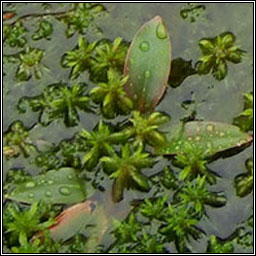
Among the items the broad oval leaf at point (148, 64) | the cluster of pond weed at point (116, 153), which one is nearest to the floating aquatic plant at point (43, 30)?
the cluster of pond weed at point (116, 153)

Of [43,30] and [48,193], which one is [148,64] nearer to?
[43,30]

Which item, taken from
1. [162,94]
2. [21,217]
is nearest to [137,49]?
[162,94]

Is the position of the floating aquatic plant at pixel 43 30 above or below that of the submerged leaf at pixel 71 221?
above

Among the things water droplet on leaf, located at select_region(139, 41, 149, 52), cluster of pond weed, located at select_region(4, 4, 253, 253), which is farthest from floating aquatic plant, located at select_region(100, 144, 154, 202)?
water droplet on leaf, located at select_region(139, 41, 149, 52)

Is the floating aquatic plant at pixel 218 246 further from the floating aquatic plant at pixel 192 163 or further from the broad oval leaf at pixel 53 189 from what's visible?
the broad oval leaf at pixel 53 189

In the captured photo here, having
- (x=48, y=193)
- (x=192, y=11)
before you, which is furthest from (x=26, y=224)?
(x=192, y=11)

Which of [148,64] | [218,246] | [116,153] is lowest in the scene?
[218,246]

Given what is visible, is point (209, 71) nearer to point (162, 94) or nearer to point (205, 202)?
point (162, 94)
